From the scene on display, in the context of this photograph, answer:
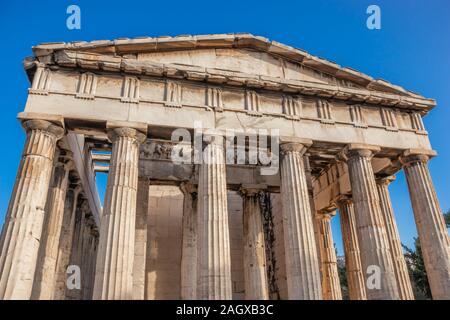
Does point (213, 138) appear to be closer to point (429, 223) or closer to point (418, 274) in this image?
point (429, 223)

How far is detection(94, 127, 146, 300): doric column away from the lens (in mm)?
11641

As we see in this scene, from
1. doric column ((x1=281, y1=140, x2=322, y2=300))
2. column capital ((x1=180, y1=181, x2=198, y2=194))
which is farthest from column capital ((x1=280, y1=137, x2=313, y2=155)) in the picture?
column capital ((x1=180, y1=181, x2=198, y2=194))

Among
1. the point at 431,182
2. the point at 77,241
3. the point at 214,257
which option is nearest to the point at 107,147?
the point at 77,241

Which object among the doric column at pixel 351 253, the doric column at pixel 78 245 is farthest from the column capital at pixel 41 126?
the doric column at pixel 351 253

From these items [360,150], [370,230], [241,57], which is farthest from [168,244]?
[360,150]

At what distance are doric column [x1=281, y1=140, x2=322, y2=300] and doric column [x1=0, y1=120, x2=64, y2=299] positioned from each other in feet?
30.5

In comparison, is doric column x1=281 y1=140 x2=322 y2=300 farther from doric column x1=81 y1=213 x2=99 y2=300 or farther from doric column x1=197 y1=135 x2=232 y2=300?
doric column x1=81 y1=213 x2=99 y2=300

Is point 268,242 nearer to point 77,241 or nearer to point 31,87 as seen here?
point 77,241

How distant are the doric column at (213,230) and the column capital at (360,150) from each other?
6058mm

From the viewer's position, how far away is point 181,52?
16.2 m

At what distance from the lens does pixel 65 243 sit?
17281 mm

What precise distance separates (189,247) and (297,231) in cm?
593

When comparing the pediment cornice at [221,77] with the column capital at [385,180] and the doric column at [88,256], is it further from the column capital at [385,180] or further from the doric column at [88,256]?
the doric column at [88,256]

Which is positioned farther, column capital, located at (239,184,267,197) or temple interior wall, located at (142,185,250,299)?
column capital, located at (239,184,267,197)
